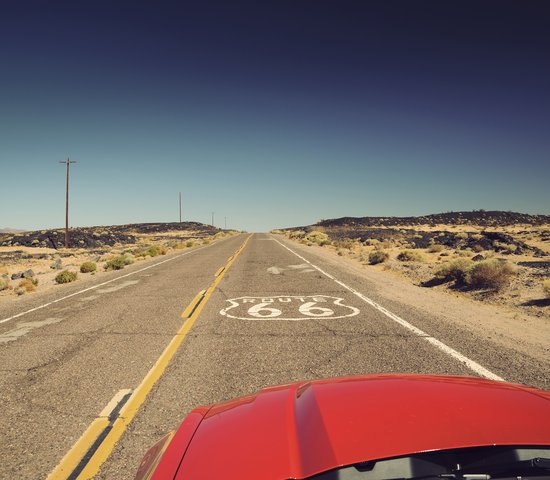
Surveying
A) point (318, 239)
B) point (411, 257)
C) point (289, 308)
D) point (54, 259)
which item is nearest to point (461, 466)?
point (289, 308)

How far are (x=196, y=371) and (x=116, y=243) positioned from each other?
2234 inches

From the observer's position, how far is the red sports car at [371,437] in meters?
1.58

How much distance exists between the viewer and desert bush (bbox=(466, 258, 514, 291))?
12.0m

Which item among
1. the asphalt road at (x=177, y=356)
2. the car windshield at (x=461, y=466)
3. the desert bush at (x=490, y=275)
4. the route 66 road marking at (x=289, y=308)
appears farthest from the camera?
the desert bush at (x=490, y=275)

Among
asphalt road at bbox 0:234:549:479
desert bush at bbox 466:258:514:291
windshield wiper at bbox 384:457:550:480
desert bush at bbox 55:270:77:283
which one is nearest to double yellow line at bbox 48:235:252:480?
asphalt road at bbox 0:234:549:479

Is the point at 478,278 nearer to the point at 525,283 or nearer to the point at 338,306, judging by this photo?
the point at 525,283

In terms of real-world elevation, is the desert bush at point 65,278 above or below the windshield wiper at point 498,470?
below

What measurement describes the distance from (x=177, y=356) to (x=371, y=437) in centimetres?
456

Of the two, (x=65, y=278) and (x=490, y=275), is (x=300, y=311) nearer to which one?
(x=490, y=275)

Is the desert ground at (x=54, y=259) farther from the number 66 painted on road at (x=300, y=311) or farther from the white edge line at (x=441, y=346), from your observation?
the white edge line at (x=441, y=346)

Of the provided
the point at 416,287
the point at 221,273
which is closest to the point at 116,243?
the point at 221,273

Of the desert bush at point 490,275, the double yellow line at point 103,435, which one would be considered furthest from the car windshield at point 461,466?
the desert bush at point 490,275

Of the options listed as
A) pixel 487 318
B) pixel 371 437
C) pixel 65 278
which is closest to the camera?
pixel 371 437

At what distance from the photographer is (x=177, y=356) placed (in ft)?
19.0
